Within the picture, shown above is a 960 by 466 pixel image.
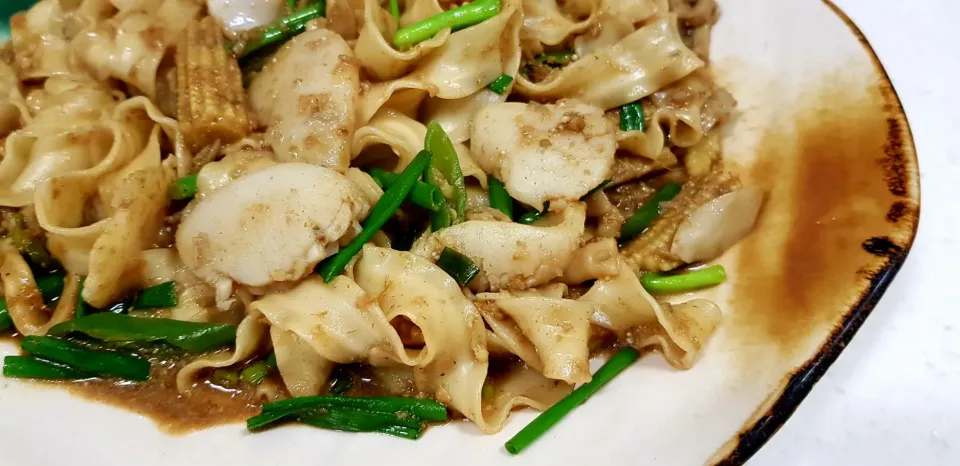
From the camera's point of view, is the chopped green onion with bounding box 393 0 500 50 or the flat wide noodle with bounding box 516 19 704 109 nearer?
the chopped green onion with bounding box 393 0 500 50

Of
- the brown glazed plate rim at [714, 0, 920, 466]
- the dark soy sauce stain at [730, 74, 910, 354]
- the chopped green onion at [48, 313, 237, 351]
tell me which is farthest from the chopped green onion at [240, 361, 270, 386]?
the dark soy sauce stain at [730, 74, 910, 354]

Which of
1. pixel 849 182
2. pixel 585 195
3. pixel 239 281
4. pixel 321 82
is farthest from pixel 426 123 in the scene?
pixel 849 182

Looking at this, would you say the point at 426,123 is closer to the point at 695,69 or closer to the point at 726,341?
the point at 695,69

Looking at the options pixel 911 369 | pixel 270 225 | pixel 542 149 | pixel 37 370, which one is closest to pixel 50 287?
pixel 37 370

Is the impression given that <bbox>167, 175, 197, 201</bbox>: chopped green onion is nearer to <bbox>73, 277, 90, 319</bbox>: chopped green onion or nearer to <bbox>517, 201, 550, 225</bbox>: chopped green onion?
<bbox>73, 277, 90, 319</bbox>: chopped green onion

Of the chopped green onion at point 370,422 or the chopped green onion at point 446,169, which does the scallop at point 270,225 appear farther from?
the chopped green onion at point 370,422
